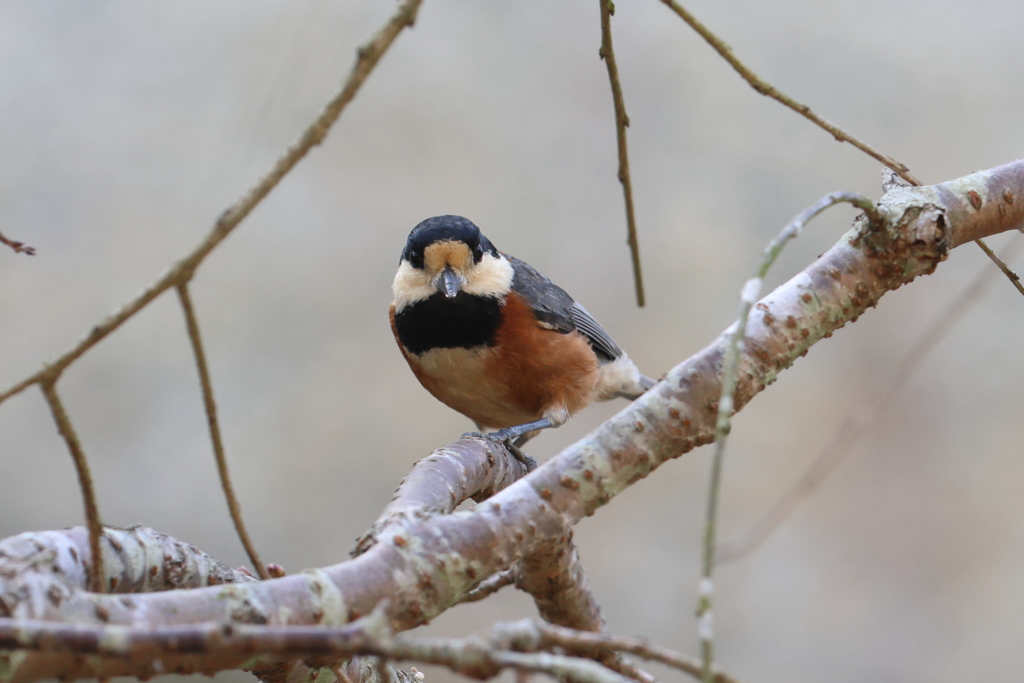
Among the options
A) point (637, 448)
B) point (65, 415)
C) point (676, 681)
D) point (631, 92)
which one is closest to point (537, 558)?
point (637, 448)

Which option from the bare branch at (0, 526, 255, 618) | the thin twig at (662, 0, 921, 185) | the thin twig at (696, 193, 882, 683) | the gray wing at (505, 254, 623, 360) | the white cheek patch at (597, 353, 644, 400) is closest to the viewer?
the thin twig at (696, 193, 882, 683)

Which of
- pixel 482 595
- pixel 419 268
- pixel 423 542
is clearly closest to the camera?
pixel 423 542

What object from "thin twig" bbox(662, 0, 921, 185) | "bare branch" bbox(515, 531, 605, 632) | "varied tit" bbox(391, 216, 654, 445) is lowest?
"bare branch" bbox(515, 531, 605, 632)

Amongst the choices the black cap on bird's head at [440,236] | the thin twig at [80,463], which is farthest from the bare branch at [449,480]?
the black cap on bird's head at [440,236]

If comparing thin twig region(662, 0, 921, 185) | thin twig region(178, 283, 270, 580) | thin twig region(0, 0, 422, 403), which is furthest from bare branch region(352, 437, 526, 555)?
thin twig region(662, 0, 921, 185)

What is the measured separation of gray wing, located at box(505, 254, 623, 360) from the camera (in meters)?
2.10

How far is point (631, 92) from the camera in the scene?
4.94 m

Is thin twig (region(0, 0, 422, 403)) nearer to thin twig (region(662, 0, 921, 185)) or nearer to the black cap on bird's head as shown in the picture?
thin twig (region(662, 0, 921, 185))

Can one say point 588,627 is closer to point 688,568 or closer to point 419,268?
point 419,268

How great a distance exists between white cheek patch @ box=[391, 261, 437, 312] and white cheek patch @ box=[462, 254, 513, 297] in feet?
0.29

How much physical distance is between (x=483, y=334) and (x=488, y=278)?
149 mm

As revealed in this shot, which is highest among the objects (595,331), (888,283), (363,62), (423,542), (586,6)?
(586,6)

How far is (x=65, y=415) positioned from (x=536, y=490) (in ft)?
1.61

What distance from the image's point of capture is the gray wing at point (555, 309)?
6.89 feet
